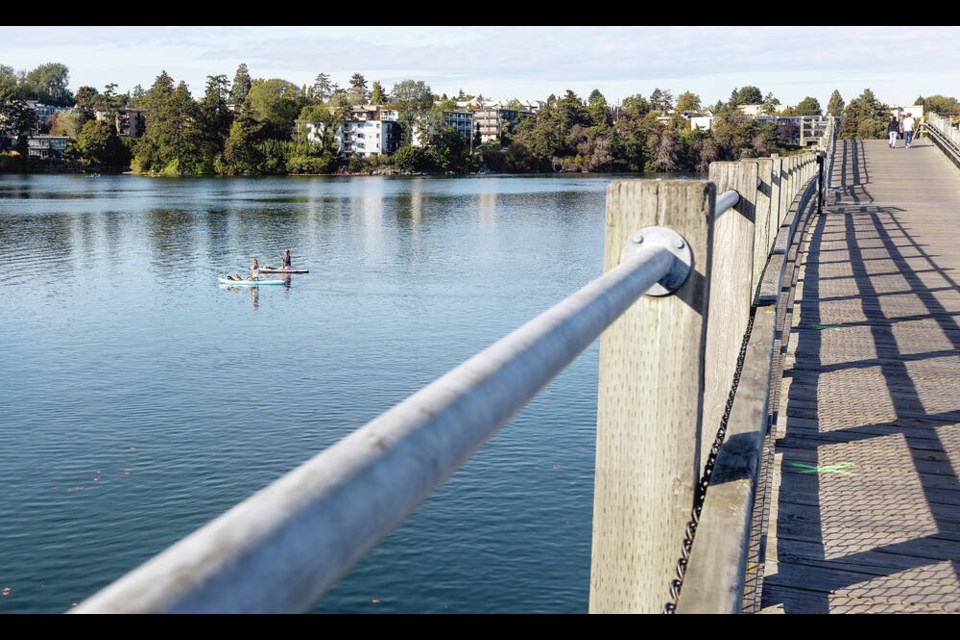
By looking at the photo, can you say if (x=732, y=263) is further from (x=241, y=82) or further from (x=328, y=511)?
(x=241, y=82)

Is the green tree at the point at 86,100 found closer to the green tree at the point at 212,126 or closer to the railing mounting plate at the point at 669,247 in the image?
the green tree at the point at 212,126

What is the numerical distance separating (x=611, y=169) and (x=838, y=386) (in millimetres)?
133926

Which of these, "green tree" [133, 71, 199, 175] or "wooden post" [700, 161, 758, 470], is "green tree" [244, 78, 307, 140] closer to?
"green tree" [133, 71, 199, 175]

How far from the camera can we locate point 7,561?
14.7 m

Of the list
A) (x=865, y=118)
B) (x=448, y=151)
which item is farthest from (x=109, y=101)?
(x=865, y=118)

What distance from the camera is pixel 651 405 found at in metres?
1.72

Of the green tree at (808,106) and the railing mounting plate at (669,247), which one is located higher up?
the green tree at (808,106)

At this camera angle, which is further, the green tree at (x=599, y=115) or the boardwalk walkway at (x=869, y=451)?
the green tree at (x=599, y=115)

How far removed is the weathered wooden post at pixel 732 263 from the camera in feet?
12.6

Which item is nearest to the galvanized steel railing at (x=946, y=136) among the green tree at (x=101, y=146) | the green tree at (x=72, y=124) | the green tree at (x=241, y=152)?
the green tree at (x=241, y=152)

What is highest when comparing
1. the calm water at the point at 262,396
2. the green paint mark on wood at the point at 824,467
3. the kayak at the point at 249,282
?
the green paint mark on wood at the point at 824,467

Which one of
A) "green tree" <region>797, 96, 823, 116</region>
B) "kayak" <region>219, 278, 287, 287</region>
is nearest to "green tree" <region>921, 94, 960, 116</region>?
"green tree" <region>797, 96, 823, 116</region>

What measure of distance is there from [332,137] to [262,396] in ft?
381

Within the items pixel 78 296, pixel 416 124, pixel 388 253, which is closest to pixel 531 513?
pixel 78 296
